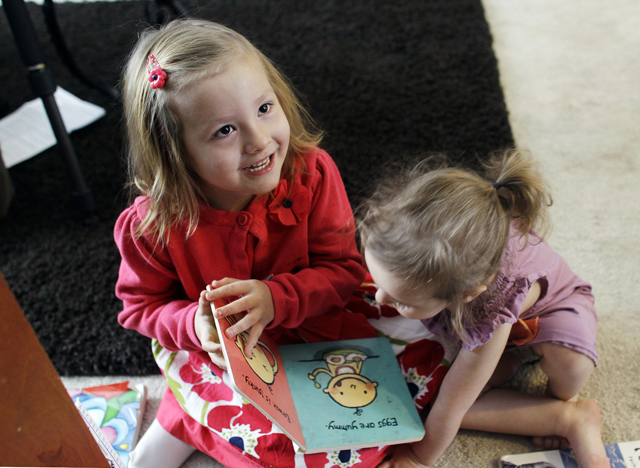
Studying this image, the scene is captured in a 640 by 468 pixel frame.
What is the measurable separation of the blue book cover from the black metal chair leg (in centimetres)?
68

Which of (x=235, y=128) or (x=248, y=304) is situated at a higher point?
(x=235, y=128)

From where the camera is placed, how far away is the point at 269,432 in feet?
2.49

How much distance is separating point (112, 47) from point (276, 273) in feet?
4.05

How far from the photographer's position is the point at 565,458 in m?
0.80

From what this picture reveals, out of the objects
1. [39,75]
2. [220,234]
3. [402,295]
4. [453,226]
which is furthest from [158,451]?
[39,75]

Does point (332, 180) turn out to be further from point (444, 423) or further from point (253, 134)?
point (444, 423)

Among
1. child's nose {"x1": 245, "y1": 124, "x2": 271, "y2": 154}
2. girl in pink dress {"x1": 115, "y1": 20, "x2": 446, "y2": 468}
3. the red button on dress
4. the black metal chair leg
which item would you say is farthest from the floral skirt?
the black metal chair leg

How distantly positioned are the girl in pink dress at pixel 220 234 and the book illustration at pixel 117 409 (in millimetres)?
52

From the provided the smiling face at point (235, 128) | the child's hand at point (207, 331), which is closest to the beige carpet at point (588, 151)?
the child's hand at point (207, 331)

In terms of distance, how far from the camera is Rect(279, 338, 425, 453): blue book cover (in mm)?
737

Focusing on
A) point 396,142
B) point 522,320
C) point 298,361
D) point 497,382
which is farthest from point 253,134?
point 396,142

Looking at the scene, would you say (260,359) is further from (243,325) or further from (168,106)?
(168,106)

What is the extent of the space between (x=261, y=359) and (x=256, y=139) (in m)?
0.31

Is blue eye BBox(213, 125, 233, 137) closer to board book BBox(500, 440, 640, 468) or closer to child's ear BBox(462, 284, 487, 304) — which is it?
child's ear BBox(462, 284, 487, 304)
